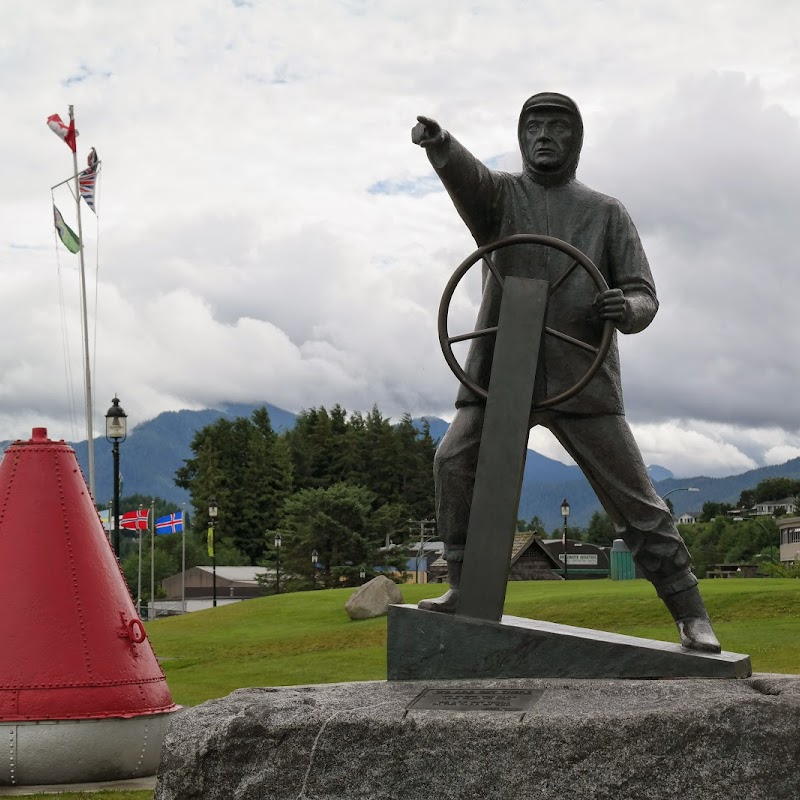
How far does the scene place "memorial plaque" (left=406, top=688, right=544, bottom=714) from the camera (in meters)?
4.95

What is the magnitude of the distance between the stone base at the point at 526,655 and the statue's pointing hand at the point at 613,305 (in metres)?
1.49

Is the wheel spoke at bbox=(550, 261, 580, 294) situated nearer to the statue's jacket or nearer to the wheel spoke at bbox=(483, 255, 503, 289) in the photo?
the statue's jacket

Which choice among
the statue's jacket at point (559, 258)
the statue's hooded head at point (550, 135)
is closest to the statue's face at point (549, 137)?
the statue's hooded head at point (550, 135)

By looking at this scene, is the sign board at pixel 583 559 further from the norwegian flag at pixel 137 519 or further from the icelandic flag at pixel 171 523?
the norwegian flag at pixel 137 519

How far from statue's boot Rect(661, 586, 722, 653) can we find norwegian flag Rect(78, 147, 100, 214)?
2828cm

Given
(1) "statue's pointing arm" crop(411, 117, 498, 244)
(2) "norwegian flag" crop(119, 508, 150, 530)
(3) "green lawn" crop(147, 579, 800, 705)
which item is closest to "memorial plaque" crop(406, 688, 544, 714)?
(1) "statue's pointing arm" crop(411, 117, 498, 244)

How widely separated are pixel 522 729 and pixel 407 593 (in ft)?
82.1

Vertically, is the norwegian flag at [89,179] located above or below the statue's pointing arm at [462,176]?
above

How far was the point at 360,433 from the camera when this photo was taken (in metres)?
72.2

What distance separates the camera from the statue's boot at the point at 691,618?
5.52 m

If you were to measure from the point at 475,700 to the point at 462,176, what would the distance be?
2.52 metres

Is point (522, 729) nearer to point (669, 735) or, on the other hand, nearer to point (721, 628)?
point (669, 735)

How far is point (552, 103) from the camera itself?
6059 millimetres

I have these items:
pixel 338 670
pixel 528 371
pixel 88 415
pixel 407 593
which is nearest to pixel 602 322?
pixel 528 371
